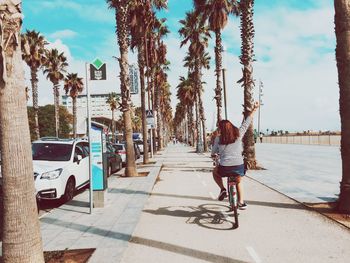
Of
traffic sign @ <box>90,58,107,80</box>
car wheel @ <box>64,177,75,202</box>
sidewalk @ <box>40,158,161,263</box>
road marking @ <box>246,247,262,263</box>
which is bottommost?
sidewalk @ <box>40,158,161,263</box>

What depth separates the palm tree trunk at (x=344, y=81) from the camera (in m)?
7.50

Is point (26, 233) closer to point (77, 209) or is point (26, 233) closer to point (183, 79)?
point (77, 209)

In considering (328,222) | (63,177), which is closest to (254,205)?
(328,222)

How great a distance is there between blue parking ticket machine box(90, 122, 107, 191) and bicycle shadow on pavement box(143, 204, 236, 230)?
135 centimetres

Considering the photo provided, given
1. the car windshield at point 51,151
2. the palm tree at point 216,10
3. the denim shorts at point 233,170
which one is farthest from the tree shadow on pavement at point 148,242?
the palm tree at point 216,10

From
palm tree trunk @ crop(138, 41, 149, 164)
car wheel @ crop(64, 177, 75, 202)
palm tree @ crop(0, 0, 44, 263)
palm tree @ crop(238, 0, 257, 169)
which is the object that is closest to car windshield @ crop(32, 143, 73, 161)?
car wheel @ crop(64, 177, 75, 202)

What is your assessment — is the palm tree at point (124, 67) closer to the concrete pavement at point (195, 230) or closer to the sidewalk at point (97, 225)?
the sidewalk at point (97, 225)

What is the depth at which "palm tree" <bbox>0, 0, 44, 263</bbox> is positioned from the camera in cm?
432

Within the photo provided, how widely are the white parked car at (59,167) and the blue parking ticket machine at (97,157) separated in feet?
5.04

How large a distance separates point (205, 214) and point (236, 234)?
5.91 feet

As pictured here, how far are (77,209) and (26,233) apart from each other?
514cm

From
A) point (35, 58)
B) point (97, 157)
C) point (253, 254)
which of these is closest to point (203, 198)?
point (97, 157)

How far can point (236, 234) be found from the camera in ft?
21.5

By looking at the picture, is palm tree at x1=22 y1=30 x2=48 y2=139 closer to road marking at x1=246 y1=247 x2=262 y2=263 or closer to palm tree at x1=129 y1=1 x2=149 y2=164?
palm tree at x1=129 y1=1 x2=149 y2=164
